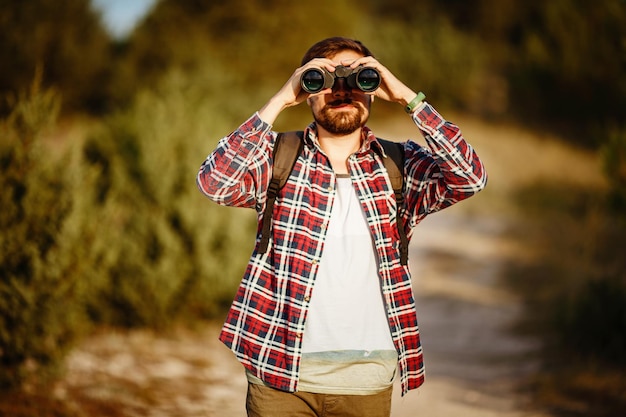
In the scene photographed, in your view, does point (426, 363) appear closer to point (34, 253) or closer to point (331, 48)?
point (34, 253)

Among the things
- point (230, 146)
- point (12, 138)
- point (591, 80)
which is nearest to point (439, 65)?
point (591, 80)

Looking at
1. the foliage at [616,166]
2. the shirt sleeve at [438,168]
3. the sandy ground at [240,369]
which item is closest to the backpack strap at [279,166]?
the shirt sleeve at [438,168]

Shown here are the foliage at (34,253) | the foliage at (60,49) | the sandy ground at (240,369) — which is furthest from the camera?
the foliage at (60,49)

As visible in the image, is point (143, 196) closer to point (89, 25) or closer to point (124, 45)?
point (89, 25)

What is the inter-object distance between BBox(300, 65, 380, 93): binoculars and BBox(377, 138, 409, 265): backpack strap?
312 millimetres

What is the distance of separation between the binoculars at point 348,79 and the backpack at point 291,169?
0.85 feet

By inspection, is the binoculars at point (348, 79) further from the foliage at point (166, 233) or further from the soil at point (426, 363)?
the foliage at point (166, 233)

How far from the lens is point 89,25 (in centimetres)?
1611

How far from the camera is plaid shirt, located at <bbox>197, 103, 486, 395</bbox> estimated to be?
2.38 m

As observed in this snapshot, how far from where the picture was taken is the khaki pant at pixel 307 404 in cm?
237

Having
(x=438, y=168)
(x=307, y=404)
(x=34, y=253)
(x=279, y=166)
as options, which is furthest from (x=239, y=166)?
(x=34, y=253)

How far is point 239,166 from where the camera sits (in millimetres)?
2418

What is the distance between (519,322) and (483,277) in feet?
7.79

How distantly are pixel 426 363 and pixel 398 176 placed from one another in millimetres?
4400
